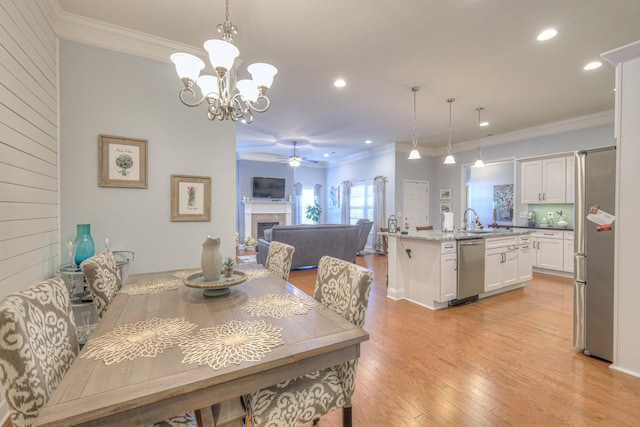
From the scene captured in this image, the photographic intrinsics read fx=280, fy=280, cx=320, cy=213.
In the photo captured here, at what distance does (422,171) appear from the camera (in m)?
7.71

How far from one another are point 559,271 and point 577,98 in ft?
10.0

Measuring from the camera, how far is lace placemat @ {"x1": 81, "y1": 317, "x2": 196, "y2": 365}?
103 centimetres

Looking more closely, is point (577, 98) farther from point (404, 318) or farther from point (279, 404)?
point (279, 404)

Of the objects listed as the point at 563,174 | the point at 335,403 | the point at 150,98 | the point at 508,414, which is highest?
the point at 150,98

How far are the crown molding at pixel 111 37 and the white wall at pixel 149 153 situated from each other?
6cm

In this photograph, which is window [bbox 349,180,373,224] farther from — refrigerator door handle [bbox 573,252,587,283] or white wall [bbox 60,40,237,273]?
refrigerator door handle [bbox 573,252,587,283]

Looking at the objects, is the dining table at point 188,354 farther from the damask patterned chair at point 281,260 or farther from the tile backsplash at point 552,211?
the tile backsplash at point 552,211

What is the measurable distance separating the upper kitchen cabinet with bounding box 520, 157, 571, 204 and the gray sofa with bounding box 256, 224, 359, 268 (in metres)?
3.65

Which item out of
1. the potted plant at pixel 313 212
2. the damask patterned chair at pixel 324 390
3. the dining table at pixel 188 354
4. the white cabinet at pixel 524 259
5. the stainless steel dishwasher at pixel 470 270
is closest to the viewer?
the dining table at pixel 188 354

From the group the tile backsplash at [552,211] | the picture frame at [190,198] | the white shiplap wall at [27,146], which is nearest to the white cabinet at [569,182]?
the tile backsplash at [552,211]

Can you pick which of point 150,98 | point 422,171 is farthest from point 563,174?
point 150,98

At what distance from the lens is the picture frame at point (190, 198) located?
293 centimetres

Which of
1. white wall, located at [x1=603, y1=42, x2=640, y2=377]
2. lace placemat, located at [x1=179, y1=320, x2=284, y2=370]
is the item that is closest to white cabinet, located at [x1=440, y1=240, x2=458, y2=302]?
white wall, located at [x1=603, y1=42, x2=640, y2=377]

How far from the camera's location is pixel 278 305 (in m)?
1.53
